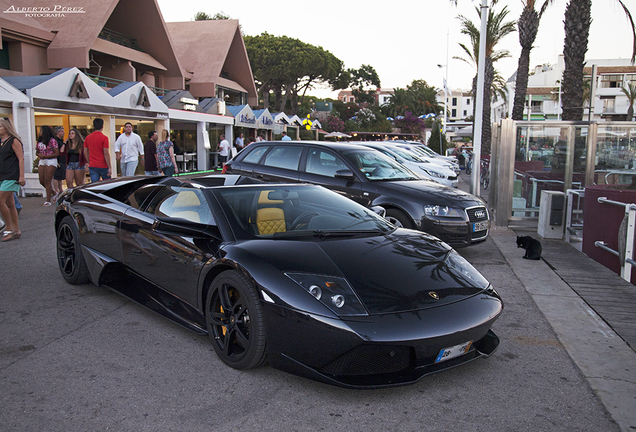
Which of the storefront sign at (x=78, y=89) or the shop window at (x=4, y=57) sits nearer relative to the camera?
the storefront sign at (x=78, y=89)

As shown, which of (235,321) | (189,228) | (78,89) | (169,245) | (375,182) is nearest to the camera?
(235,321)

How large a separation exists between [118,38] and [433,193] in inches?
1022

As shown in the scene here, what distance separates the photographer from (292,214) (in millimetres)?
3891

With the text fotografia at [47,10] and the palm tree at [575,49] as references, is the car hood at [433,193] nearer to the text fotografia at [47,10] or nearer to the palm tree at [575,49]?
the palm tree at [575,49]

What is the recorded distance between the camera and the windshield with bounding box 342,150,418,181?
24.3ft

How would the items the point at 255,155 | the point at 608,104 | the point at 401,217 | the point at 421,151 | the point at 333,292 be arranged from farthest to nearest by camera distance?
the point at 608,104 → the point at 421,151 → the point at 255,155 → the point at 401,217 → the point at 333,292

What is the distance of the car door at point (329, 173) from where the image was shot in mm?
7228

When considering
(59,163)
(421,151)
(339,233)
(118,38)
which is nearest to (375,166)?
(339,233)

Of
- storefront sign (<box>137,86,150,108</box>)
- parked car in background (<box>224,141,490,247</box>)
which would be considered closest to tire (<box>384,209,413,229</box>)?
parked car in background (<box>224,141,490,247</box>)

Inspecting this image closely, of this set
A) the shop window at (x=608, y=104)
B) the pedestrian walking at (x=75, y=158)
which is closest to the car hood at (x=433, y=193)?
the pedestrian walking at (x=75, y=158)

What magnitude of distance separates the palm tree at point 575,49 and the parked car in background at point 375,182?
8636mm

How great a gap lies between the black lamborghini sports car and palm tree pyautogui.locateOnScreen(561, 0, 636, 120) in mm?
12306

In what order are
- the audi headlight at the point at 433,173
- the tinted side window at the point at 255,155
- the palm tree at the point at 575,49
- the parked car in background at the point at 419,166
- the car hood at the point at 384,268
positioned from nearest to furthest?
the car hood at the point at 384,268, the tinted side window at the point at 255,155, the palm tree at the point at 575,49, the parked car in background at the point at 419,166, the audi headlight at the point at 433,173

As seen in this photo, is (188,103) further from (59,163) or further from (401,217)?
(401,217)
